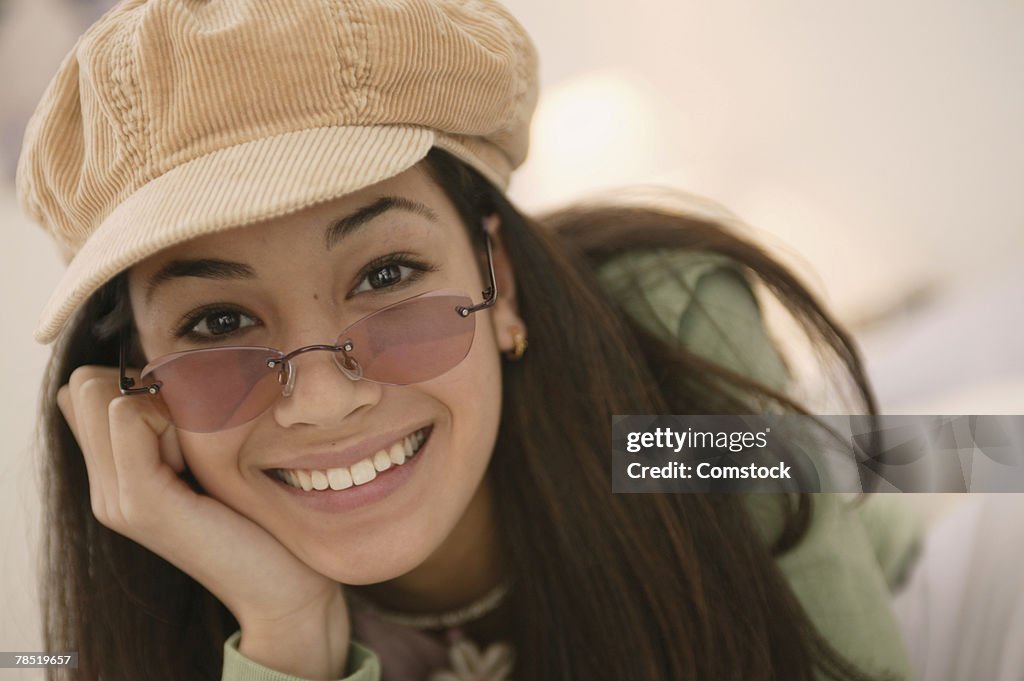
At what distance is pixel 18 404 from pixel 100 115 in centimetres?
68

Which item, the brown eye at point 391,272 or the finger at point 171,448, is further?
the finger at point 171,448

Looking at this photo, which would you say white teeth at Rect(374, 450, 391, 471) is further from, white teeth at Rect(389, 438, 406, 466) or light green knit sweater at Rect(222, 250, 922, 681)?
light green knit sweater at Rect(222, 250, 922, 681)

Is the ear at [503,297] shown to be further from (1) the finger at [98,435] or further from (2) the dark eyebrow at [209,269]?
(1) the finger at [98,435]

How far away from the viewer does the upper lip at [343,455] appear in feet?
2.49

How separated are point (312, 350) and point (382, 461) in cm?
16

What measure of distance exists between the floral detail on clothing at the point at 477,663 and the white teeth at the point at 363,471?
332 millimetres

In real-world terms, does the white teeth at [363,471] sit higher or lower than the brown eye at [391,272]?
lower

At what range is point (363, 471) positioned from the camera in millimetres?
783

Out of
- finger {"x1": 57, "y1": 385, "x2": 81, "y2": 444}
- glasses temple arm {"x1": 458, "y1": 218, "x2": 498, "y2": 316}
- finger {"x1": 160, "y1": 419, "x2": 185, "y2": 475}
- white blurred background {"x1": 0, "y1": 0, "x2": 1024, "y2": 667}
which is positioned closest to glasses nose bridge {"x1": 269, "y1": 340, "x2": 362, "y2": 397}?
glasses temple arm {"x1": 458, "y1": 218, "x2": 498, "y2": 316}

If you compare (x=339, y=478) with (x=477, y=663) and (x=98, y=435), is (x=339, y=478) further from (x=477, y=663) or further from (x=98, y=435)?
(x=477, y=663)

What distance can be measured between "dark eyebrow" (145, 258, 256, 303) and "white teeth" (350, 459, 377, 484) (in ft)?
0.70

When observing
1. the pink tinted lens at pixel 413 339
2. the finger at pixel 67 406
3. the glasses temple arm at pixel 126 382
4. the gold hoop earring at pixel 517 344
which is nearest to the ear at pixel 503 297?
the gold hoop earring at pixel 517 344

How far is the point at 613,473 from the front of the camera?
2.86 ft

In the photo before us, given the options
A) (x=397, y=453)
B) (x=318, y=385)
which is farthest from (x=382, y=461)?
(x=318, y=385)
